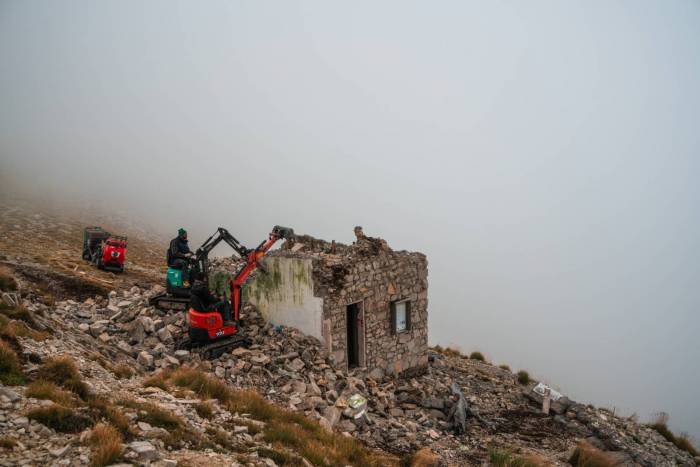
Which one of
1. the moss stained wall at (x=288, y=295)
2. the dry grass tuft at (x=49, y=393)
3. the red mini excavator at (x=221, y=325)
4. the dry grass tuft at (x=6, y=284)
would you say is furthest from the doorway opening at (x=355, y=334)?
the dry grass tuft at (x=6, y=284)

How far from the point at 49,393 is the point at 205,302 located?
5.76 meters

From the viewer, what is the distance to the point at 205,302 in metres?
12.9

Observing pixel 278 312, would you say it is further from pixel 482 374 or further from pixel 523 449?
pixel 482 374

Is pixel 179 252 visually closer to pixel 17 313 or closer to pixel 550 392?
pixel 17 313

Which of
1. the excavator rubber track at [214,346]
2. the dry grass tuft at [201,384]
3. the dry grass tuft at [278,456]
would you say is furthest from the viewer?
the excavator rubber track at [214,346]

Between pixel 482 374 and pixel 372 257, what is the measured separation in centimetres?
908

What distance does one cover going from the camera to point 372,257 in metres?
15.5

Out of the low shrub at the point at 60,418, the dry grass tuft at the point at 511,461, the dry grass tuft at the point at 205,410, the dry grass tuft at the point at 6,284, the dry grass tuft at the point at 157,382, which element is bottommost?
the dry grass tuft at the point at 511,461

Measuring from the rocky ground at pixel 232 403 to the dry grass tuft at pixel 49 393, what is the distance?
0.8 inches

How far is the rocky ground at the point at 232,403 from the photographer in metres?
7.01

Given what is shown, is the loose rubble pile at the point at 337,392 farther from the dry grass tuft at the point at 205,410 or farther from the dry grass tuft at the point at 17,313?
the dry grass tuft at the point at 17,313

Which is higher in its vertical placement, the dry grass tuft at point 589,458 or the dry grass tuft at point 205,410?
the dry grass tuft at point 205,410

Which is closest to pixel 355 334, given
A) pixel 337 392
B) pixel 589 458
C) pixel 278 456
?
pixel 337 392

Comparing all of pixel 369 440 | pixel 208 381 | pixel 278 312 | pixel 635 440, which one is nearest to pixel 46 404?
pixel 208 381
